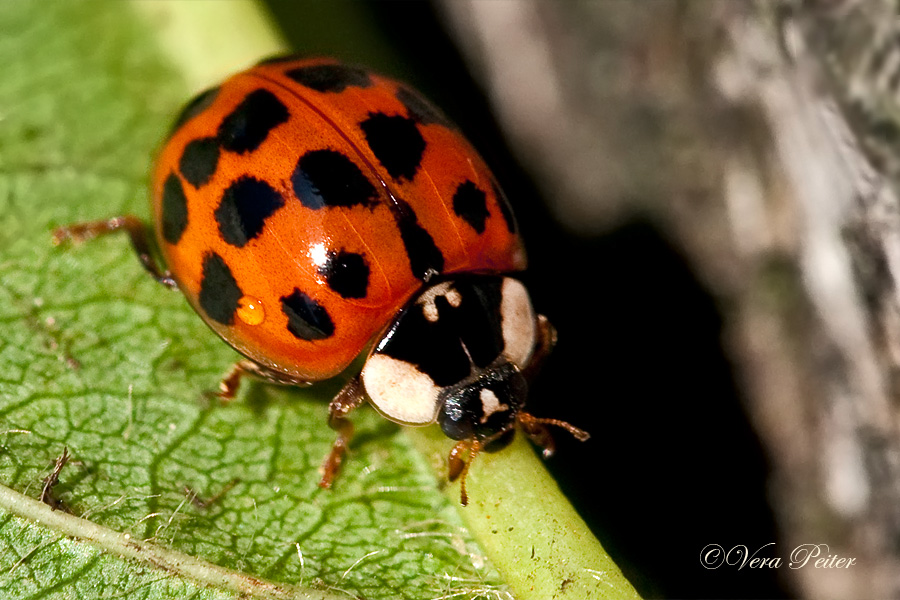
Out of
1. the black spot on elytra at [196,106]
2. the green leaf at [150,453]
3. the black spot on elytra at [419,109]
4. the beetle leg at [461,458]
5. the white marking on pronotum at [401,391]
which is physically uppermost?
the black spot on elytra at [419,109]

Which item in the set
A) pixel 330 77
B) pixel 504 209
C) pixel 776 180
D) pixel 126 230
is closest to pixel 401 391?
pixel 504 209

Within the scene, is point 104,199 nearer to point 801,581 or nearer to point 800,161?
point 800,161

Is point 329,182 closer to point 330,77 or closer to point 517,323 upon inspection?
point 330,77

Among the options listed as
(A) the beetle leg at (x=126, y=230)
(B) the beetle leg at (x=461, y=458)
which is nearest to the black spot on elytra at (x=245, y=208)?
(A) the beetle leg at (x=126, y=230)

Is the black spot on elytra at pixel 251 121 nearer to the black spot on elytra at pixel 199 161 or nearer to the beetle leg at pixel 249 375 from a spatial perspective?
the black spot on elytra at pixel 199 161

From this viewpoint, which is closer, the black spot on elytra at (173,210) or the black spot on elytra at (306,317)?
the black spot on elytra at (306,317)
